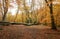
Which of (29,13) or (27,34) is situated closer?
(27,34)

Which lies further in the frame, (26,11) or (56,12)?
(26,11)

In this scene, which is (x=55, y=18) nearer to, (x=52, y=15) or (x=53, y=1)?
(x=52, y=15)

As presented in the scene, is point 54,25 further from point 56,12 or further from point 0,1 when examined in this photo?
point 0,1

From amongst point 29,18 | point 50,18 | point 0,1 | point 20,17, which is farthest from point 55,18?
point 20,17

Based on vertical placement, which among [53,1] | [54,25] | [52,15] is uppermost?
[53,1]

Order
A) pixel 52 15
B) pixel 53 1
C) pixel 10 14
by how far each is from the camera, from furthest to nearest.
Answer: pixel 10 14 → pixel 52 15 → pixel 53 1

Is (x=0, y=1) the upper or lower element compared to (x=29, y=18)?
upper

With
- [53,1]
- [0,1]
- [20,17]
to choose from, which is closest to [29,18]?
[20,17]

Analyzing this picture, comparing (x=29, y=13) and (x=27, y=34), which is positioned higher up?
(x=29, y=13)

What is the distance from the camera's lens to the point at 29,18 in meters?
36.8

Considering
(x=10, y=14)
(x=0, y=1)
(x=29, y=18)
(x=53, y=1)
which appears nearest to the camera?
(x=53, y=1)

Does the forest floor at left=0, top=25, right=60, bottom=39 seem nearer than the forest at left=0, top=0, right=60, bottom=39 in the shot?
Yes

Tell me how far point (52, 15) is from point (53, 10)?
29.3 inches

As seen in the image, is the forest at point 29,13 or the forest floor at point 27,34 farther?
the forest at point 29,13
